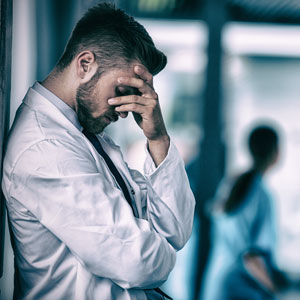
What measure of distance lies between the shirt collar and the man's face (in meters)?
0.02

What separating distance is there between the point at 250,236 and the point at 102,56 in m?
1.57

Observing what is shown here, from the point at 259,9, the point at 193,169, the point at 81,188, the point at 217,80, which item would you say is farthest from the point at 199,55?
the point at 81,188

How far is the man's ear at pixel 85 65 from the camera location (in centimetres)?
109

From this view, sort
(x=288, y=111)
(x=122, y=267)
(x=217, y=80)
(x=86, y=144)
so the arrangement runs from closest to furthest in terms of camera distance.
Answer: (x=122, y=267) < (x=86, y=144) < (x=217, y=80) < (x=288, y=111)

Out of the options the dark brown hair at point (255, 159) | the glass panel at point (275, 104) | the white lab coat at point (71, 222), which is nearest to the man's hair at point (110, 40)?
the white lab coat at point (71, 222)

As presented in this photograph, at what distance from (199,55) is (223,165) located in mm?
1043

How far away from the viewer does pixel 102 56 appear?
3.62 ft

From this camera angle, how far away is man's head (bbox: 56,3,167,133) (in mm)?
1102

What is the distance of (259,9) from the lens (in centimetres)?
387

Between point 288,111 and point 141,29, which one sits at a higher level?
point 141,29

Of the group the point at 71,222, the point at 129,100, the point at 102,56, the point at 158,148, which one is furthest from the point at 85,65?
the point at 71,222

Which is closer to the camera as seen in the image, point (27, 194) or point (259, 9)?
point (27, 194)

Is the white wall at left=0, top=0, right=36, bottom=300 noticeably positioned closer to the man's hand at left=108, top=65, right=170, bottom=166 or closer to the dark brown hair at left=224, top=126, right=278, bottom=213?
the man's hand at left=108, top=65, right=170, bottom=166

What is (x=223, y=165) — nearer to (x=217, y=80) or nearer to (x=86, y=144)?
(x=217, y=80)
